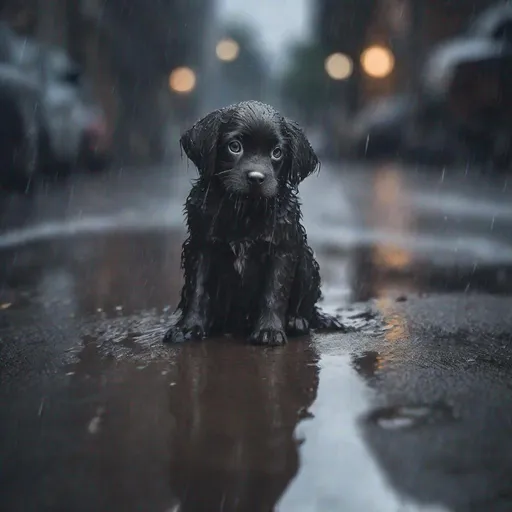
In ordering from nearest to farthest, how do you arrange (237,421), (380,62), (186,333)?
1. (237,421)
2. (186,333)
3. (380,62)

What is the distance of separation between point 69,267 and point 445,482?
4821 millimetres

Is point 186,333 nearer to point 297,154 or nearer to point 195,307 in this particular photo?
point 195,307

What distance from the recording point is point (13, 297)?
216 inches

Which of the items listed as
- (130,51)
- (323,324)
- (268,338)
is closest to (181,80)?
(130,51)

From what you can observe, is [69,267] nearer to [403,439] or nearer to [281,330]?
[281,330]

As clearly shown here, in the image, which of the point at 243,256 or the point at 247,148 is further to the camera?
the point at 243,256

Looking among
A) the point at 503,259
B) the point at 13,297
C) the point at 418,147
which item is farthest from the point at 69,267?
the point at 418,147

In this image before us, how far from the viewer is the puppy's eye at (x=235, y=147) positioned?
374 cm

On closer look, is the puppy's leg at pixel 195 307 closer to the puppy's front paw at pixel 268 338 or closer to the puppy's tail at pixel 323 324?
the puppy's front paw at pixel 268 338

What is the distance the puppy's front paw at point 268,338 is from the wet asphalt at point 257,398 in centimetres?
5

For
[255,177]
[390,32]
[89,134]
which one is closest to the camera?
[255,177]

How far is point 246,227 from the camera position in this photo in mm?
3861

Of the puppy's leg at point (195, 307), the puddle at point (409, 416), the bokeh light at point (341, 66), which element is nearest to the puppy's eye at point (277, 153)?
the puppy's leg at point (195, 307)

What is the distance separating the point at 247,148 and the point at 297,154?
0.98ft
